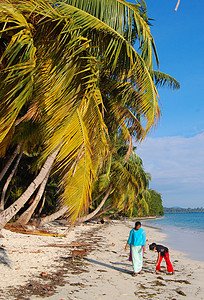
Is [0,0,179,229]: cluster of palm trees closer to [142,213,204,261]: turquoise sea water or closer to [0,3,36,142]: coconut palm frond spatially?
[0,3,36,142]: coconut palm frond

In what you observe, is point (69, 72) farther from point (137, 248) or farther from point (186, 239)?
point (186, 239)

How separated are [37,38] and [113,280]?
5.48 metres

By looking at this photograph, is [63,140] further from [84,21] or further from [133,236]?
[133,236]

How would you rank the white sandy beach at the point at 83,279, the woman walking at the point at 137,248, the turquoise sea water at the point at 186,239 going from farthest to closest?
1. the turquoise sea water at the point at 186,239
2. the woman walking at the point at 137,248
3. the white sandy beach at the point at 83,279

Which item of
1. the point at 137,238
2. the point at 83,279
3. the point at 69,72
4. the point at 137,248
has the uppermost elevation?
the point at 69,72

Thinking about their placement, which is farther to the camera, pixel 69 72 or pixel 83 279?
pixel 83 279

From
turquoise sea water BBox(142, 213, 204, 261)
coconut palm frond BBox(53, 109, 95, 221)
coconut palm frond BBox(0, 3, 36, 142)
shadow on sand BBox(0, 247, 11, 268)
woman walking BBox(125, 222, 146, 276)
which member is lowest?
turquoise sea water BBox(142, 213, 204, 261)

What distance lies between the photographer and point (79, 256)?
8734mm

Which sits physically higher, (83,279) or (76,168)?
(76,168)

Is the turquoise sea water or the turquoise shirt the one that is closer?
the turquoise shirt

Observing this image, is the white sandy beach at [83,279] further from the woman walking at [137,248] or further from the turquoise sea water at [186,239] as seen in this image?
the turquoise sea water at [186,239]

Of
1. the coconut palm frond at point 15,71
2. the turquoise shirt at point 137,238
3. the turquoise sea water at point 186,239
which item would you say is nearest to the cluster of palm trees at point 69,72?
the coconut palm frond at point 15,71

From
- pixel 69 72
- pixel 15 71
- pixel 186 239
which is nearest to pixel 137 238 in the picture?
pixel 69 72

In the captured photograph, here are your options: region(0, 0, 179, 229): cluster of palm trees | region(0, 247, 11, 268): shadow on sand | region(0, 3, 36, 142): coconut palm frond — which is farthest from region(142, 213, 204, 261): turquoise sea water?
Result: region(0, 3, 36, 142): coconut palm frond
